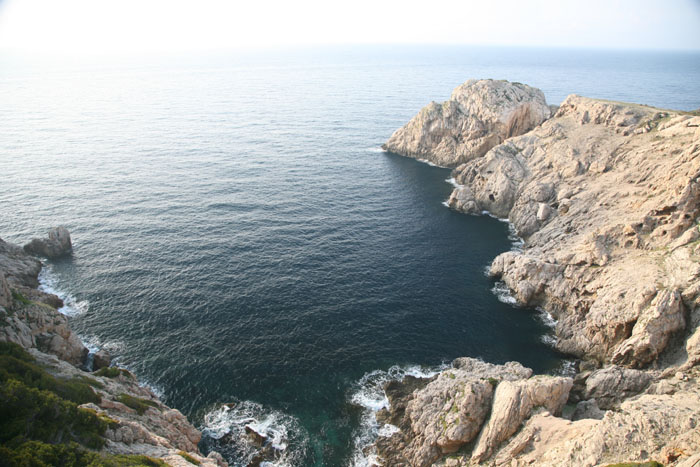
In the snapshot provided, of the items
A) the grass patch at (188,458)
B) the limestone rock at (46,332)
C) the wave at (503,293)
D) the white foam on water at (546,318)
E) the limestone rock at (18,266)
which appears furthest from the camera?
the wave at (503,293)

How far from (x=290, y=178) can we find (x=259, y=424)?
7672cm

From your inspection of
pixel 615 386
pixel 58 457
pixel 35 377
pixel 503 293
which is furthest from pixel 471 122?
pixel 58 457

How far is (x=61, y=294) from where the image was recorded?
66062 mm

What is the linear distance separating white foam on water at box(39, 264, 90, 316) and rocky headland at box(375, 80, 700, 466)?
49685mm

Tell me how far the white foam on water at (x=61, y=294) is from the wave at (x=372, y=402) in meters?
44.9

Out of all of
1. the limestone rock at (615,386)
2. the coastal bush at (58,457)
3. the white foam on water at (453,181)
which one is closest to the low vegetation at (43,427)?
the coastal bush at (58,457)

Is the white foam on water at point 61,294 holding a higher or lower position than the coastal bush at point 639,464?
lower

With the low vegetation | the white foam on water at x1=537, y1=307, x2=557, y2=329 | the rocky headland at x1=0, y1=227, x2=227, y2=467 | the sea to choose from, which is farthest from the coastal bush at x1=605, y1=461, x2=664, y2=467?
the low vegetation

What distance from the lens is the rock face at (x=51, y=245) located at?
7550 cm

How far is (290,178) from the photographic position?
372 ft

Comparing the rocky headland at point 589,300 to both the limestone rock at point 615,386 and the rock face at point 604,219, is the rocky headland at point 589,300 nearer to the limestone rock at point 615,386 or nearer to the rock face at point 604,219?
the limestone rock at point 615,386

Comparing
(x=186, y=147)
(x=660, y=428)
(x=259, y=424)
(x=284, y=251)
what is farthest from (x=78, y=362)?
(x=186, y=147)

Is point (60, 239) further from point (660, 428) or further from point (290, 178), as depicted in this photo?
point (660, 428)

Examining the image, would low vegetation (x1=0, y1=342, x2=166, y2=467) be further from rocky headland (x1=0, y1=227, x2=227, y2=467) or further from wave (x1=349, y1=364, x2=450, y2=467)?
wave (x1=349, y1=364, x2=450, y2=467)
